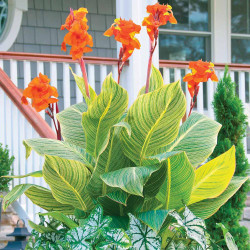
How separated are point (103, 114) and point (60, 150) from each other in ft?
0.93

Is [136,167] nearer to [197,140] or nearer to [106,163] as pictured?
[106,163]

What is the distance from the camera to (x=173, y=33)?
763cm

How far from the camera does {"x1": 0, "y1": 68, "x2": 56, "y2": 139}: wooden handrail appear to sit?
4.07 metres

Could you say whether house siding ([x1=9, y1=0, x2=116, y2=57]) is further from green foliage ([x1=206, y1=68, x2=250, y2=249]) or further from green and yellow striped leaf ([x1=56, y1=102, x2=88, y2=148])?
green and yellow striped leaf ([x1=56, y1=102, x2=88, y2=148])

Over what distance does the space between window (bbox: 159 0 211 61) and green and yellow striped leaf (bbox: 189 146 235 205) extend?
5372mm

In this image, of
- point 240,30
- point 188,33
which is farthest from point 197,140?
point 240,30

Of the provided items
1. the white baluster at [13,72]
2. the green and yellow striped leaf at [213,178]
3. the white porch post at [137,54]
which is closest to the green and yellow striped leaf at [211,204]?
the green and yellow striped leaf at [213,178]

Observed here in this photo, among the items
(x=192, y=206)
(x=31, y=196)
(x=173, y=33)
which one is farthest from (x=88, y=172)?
(x=173, y=33)

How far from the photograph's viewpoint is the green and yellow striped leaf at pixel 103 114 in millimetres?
2205

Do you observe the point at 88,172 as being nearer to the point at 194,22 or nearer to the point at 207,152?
the point at 207,152

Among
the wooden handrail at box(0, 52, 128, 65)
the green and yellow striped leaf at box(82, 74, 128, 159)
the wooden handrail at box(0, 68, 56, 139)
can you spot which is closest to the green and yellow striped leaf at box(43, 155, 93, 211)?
the green and yellow striped leaf at box(82, 74, 128, 159)

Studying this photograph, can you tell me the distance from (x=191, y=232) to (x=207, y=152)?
446 millimetres

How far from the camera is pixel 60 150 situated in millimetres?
2361

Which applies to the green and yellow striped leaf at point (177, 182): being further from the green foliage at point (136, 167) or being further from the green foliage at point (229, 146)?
the green foliage at point (229, 146)
